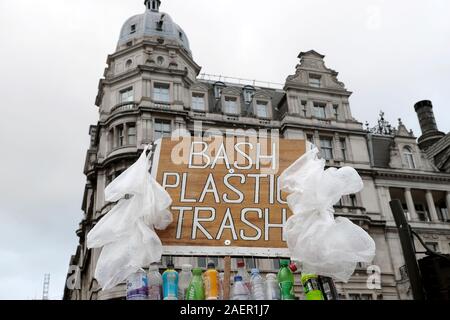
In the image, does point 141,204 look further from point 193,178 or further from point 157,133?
point 157,133

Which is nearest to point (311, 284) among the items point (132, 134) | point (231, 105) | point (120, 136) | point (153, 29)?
point (132, 134)

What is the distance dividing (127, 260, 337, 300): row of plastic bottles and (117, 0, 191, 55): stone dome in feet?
98.8

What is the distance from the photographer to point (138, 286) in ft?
15.6

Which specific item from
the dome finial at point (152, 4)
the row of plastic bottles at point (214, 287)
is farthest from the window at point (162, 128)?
the row of plastic bottles at point (214, 287)

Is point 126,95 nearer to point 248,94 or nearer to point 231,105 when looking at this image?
point 231,105

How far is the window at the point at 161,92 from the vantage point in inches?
1196

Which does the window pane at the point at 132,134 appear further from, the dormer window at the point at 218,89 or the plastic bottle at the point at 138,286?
the plastic bottle at the point at 138,286

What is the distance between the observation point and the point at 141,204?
16.7 ft

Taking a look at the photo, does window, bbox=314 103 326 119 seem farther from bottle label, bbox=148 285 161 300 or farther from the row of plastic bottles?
bottle label, bbox=148 285 161 300

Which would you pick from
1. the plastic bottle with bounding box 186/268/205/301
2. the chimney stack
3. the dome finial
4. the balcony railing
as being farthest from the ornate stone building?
the plastic bottle with bounding box 186/268/205/301

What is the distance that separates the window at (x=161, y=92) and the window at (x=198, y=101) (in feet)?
6.10

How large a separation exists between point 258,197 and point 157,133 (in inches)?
930

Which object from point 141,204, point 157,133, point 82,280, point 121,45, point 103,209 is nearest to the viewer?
point 141,204
